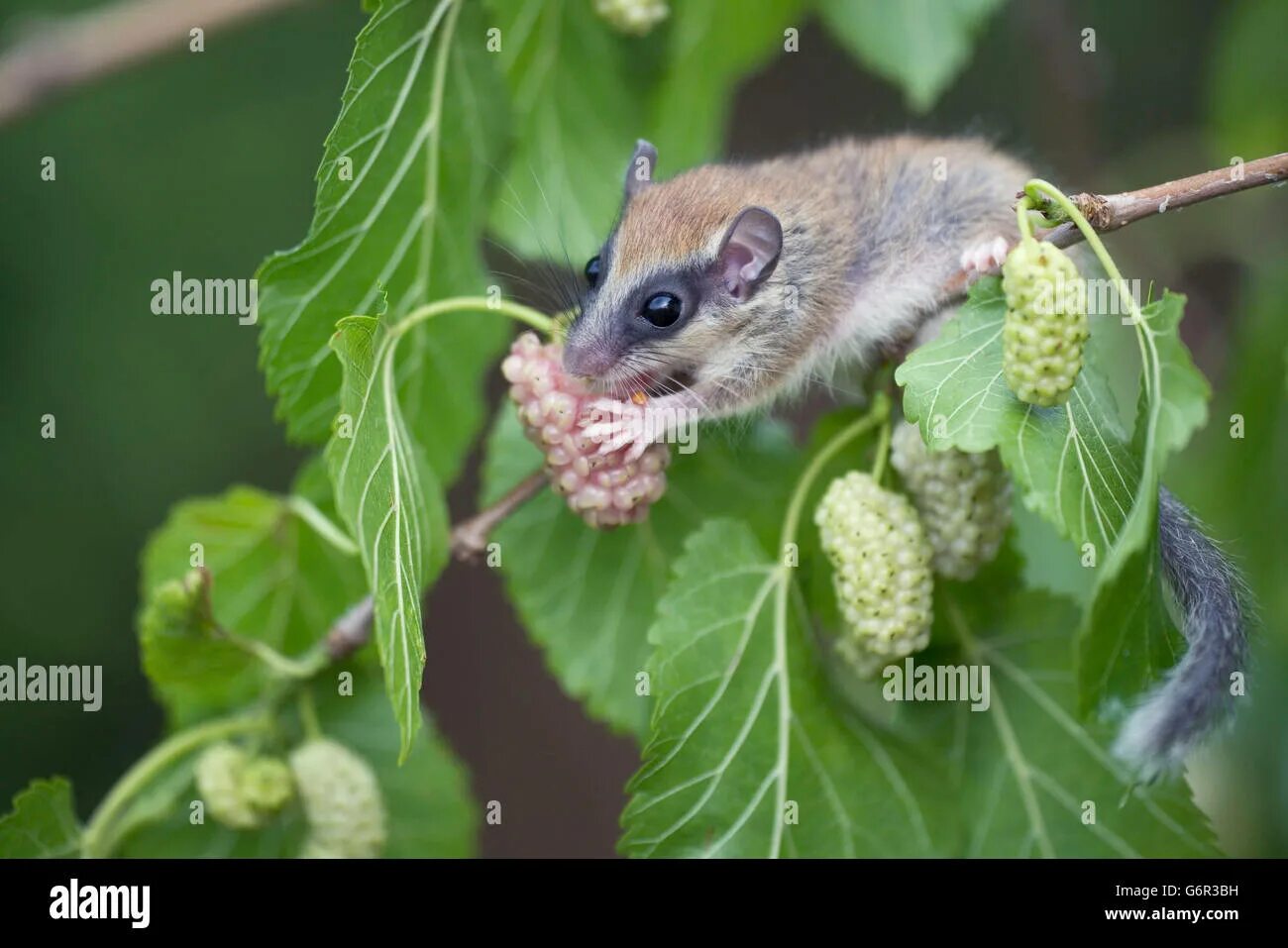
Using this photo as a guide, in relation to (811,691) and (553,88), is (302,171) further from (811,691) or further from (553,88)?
(811,691)

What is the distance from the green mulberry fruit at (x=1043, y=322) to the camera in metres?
1.44

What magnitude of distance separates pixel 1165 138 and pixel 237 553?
2.66 meters

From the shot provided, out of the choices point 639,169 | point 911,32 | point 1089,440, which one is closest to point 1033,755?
point 1089,440

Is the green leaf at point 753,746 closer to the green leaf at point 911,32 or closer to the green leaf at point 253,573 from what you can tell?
the green leaf at point 253,573

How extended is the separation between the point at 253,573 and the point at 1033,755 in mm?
1286

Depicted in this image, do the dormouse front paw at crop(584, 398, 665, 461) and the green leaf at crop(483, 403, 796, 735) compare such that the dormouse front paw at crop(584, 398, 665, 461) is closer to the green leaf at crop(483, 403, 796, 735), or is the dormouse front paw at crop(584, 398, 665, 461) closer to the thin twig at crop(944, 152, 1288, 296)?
the green leaf at crop(483, 403, 796, 735)

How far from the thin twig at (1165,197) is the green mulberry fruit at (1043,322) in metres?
0.10

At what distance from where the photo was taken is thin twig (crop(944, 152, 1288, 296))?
1548mm

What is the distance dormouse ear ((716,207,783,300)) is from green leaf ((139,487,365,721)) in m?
0.77

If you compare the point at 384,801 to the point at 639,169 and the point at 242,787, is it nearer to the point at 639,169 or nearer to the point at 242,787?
the point at 242,787

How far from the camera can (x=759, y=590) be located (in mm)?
1838

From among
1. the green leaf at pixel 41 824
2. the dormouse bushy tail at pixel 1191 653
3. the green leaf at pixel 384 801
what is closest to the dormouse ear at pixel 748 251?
the dormouse bushy tail at pixel 1191 653

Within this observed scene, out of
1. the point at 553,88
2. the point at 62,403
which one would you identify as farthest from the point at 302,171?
the point at 553,88

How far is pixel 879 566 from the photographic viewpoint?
168 centimetres
